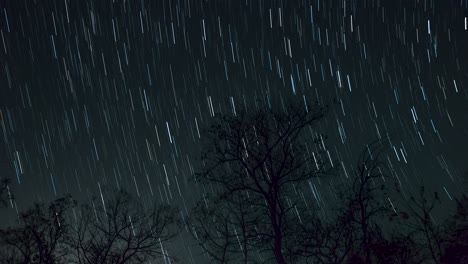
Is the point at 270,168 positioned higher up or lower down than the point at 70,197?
lower down

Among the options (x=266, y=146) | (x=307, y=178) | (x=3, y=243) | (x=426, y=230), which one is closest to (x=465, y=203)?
(x=426, y=230)

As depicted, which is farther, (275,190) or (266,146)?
(266,146)

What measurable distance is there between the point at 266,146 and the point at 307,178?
1770 millimetres

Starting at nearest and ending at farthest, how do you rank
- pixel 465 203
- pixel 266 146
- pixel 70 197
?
pixel 266 146 → pixel 70 197 → pixel 465 203

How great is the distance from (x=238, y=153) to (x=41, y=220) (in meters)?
9.81

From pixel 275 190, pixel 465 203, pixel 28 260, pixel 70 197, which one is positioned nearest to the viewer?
pixel 275 190

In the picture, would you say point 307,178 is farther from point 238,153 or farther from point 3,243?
point 3,243

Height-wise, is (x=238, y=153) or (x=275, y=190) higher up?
(x=238, y=153)

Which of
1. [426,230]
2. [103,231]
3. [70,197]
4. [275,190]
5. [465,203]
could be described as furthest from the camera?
[465,203]

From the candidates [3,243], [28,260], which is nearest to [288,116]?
[28,260]

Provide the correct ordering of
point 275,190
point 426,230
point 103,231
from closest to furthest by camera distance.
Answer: point 275,190
point 426,230
point 103,231

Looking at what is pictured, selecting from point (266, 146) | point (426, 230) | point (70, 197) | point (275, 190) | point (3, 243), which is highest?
point (70, 197)

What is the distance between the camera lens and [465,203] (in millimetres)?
21344

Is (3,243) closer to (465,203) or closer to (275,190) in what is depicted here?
(275,190)
